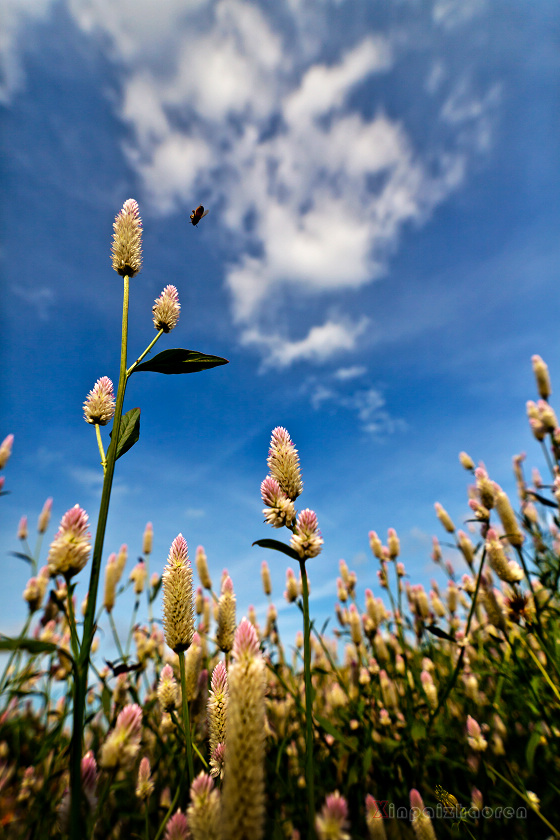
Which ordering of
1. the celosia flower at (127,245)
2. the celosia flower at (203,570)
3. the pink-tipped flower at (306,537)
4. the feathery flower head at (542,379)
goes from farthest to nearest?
the feathery flower head at (542,379) < the celosia flower at (203,570) < the celosia flower at (127,245) < the pink-tipped flower at (306,537)

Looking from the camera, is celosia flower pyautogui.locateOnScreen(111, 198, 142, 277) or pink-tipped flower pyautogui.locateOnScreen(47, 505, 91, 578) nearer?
pink-tipped flower pyautogui.locateOnScreen(47, 505, 91, 578)

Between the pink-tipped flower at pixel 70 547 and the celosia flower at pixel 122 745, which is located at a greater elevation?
the pink-tipped flower at pixel 70 547

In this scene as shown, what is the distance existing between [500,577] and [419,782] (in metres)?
1.40

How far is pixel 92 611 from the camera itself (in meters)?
0.92

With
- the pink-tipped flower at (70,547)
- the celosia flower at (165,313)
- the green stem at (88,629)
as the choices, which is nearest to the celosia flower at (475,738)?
the green stem at (88,629)

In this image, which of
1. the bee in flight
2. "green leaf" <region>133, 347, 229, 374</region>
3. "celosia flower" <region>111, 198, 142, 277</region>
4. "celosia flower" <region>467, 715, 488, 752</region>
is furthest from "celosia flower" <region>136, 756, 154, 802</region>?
the bee in flight

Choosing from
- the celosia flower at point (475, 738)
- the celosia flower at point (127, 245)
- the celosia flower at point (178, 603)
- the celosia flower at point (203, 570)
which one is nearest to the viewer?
the celosia flower at point (178, 603)

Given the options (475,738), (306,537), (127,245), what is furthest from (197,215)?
(475,738)

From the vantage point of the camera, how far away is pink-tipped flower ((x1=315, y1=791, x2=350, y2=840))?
70 centimetres

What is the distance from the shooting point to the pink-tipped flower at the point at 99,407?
135 centimetres

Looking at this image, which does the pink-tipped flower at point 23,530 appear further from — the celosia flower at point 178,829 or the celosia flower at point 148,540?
the celosia flower at point 178,829

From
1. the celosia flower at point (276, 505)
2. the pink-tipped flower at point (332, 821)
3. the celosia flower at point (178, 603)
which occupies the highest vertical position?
the celosia flower at point (276, 505)

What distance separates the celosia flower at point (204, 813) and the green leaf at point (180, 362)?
102 centimetres

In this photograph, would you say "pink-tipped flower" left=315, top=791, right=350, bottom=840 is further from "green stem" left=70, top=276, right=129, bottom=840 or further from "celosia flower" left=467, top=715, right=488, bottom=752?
"celosia flower" left=467, top=715, right=488, bottom=752
